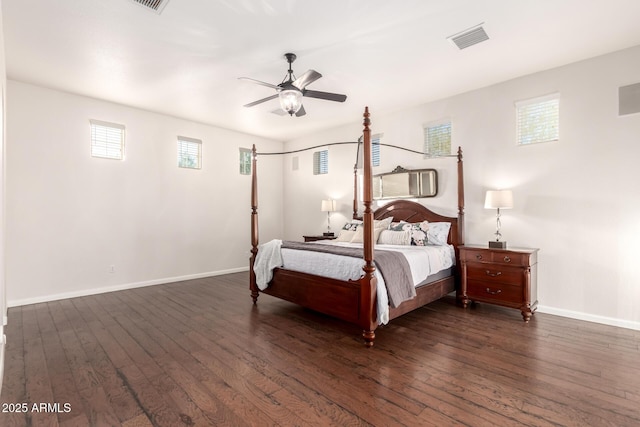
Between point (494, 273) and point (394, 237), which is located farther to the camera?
point (394, 237)

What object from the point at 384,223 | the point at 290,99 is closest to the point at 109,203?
the point at 290,99

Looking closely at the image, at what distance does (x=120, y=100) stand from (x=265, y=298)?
3881 millimetres

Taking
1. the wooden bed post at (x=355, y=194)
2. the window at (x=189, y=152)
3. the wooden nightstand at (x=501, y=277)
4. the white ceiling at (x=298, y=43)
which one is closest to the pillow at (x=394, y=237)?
the wooden nightstand at (x=501, y=277)

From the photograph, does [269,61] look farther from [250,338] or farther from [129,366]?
[129,366]

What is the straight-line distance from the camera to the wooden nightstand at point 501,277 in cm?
368

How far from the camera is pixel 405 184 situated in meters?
5.33

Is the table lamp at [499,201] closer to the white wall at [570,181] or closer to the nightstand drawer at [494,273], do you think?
the nightstand drawer at [494,273]

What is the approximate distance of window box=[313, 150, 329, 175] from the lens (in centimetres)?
687

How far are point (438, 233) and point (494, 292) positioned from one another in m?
1.02

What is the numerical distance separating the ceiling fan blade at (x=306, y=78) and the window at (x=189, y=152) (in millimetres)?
3613

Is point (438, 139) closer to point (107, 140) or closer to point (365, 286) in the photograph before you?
point (365, 286)

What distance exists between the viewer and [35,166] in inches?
177

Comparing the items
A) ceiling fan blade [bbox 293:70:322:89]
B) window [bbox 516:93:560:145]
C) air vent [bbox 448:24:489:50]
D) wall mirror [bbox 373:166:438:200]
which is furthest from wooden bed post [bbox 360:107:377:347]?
window [bbox 516:93:560:145]

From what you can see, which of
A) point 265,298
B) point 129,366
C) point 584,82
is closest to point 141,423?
point 129,366
